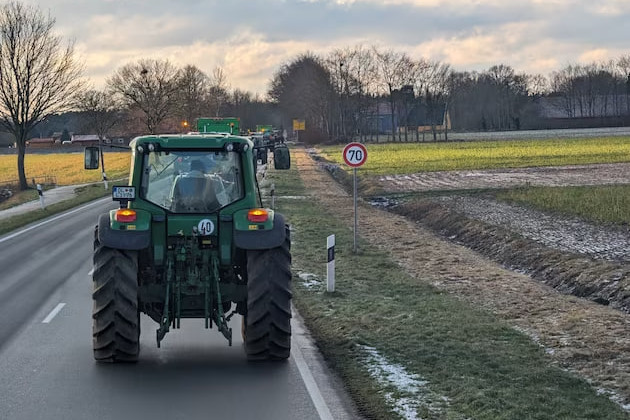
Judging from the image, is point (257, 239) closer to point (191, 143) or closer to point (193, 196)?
point (193, 196)

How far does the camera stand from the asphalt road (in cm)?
819

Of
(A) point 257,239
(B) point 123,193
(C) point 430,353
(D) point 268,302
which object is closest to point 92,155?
(B) point 123,193

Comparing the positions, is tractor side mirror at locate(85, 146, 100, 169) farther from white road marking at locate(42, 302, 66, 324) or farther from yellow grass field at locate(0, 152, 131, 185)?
yellow grass field at locate(0, 152, 131, 185)

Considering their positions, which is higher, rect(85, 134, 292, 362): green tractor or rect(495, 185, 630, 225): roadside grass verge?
rect(85, 134, 292, 362): green tractor

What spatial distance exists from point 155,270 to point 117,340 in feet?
2.87

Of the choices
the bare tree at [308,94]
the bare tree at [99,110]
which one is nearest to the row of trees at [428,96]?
the bare tree at [308,94]

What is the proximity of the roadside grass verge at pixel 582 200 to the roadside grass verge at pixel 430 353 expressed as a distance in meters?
8.56

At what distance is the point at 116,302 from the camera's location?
9727 millimetres

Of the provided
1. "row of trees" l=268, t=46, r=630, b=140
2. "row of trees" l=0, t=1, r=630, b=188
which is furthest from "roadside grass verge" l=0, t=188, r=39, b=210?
"row of trees" l=268, t=46, r=630, b=140

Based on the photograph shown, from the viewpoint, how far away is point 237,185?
10469 mm

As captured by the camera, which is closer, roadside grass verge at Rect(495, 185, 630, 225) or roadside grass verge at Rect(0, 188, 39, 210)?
roadside grass verge at Rect(495, 185, 630, 225)

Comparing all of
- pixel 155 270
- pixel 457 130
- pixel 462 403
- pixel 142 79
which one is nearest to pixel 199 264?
pixel 155 270

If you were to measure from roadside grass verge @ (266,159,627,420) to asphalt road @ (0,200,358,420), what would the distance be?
35cm

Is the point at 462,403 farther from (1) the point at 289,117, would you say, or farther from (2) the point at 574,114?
(2) the point at 574,114
